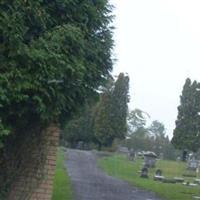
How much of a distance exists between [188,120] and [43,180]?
53968mm

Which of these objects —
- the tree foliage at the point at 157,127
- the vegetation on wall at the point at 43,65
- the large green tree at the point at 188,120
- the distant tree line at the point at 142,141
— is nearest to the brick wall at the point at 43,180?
the vegetation on wall at the point at 43,65

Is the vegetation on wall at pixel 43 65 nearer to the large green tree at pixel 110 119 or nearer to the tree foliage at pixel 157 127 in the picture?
the large green tree at pixel 110 119

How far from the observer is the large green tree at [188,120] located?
59906mm

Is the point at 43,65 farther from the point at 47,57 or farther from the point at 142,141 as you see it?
the point at 142,141

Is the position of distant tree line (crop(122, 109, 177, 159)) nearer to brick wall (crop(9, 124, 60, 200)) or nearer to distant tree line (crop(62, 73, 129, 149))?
distant tree line (crop(62, 73, 129, 149))

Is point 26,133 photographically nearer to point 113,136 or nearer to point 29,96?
point 29,96

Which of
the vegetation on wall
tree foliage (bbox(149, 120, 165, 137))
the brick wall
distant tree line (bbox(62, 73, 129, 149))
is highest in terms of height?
tree foliage (bbox(149, 120, 165, 137))

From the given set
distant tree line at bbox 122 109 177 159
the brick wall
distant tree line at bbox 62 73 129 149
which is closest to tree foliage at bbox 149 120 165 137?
distant tree line at bbox 122 109 177 159

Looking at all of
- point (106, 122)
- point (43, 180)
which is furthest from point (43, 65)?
point (106, 122)

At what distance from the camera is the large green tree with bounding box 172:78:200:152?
59.9 meters

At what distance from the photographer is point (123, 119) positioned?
63.8 m

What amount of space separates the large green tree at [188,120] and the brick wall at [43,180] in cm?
5190

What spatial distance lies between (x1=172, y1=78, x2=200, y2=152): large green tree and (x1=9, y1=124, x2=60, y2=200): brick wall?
5190 centimetres

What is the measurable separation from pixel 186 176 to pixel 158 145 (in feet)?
158
